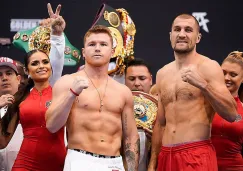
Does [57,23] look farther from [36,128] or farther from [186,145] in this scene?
[186,145]

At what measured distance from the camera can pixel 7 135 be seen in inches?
182

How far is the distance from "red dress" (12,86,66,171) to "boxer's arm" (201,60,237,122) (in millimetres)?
1035

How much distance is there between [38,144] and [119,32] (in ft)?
4.24

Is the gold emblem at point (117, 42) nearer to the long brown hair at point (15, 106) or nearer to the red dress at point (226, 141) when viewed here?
the long brown hair at point (15, 106)

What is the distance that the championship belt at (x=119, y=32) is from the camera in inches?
206

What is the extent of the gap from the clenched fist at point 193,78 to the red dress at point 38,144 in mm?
990

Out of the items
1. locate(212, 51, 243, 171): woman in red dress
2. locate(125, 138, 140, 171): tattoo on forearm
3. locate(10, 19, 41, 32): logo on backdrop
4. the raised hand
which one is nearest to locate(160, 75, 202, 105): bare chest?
locate(125, 138, 140, 171): tattoo on forearm

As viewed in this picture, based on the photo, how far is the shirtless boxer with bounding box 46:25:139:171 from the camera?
396 centimetres

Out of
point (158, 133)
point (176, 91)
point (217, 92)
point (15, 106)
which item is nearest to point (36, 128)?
point (15, 106)

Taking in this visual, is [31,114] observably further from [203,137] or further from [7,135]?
[203,137]

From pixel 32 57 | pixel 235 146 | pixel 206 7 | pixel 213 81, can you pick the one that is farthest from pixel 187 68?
pixel 206 7

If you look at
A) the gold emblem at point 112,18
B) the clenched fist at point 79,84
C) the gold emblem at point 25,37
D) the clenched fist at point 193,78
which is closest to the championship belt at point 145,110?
the gold emblem at point 112,18

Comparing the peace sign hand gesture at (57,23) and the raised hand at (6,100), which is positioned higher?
the peace sign hand gesture at (57,23)

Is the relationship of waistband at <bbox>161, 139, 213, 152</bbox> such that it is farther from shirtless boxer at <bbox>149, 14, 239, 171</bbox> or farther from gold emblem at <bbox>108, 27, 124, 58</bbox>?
gold emblem at <bbox>108, 27, 124, 58</bbox>
